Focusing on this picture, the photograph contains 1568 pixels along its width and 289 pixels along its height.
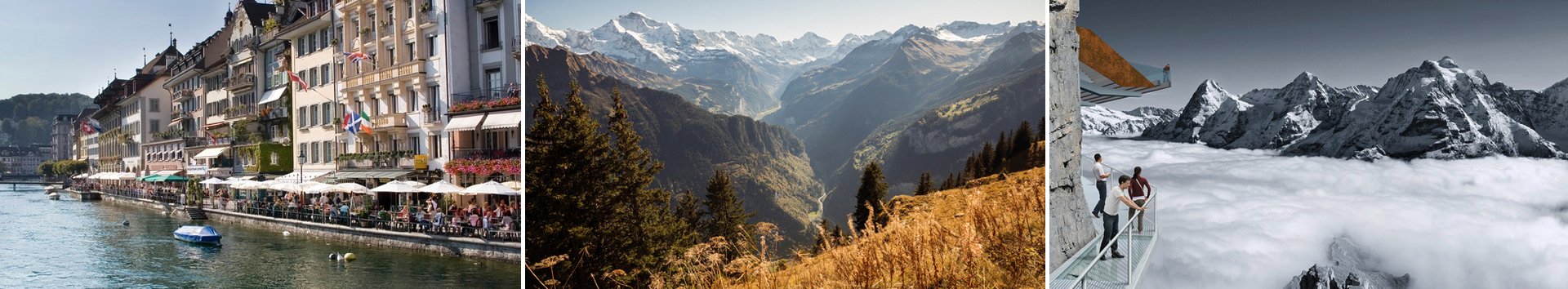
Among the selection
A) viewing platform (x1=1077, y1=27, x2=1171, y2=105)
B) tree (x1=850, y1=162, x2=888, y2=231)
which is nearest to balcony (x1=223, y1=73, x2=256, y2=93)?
tree (x1=850, y1=162, x2=888, y2=231)

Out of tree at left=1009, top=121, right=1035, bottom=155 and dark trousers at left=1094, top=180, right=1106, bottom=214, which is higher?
tree at left=1009, top=121, right=1035, bottom=155

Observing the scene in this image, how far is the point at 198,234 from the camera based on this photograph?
4094 mm

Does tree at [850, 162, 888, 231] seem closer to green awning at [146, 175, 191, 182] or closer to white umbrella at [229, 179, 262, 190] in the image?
white umbrella at [229, 179, 262, 190]

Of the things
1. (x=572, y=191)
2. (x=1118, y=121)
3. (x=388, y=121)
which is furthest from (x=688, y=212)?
(x=1118, y=121)

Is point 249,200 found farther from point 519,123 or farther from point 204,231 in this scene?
point 519,123

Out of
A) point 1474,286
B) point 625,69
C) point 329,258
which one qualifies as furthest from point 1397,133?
point 329,258

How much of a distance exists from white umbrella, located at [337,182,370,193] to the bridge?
361cm

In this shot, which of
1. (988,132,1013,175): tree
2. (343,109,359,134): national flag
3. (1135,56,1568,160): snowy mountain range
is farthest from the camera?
(1135,56,1568,160): snowy mountain range

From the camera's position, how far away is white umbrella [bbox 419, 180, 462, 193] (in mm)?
3527

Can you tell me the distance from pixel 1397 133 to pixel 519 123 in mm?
11811

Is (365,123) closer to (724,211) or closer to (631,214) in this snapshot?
(631,214)

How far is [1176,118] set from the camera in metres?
8.70

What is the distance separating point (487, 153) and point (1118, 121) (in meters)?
5.89

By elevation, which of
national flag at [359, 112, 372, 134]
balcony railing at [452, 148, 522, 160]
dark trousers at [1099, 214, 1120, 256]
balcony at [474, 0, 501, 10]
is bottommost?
dark trousers at [1099, 214, 1120, 256]
